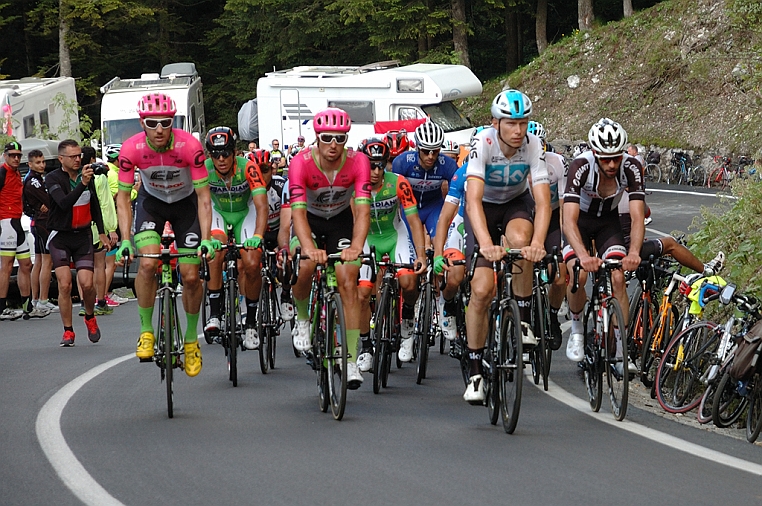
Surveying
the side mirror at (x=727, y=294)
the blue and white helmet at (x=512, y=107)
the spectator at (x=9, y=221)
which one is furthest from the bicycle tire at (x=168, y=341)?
the spectator at (x=9, y=221)

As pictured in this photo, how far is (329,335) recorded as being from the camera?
8945 millimetres

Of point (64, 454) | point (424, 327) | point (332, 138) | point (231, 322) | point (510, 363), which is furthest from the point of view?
point (424, 327)

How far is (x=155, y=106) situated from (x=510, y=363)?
135 inches

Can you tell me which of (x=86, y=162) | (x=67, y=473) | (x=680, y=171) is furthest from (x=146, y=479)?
(x=680, y=171)

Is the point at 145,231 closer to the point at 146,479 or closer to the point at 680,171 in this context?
the point at 146,479

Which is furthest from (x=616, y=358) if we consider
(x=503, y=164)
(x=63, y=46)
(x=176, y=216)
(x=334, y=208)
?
(x=63, y=46)

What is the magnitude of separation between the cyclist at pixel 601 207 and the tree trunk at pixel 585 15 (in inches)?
1419

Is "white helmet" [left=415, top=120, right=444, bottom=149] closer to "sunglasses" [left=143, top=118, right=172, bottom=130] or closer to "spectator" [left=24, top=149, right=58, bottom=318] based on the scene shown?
"sunglasses" [left=143, top=118, right=172, bottom=130]

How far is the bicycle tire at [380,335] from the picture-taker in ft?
33.4

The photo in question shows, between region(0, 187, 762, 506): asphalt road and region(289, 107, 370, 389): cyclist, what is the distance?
30.5 inches

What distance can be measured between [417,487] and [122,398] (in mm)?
4076

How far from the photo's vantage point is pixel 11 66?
5588 cm

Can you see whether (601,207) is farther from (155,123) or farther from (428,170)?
(155,123)

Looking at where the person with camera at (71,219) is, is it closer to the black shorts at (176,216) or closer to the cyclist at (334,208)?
the black shorts at (176,216)
